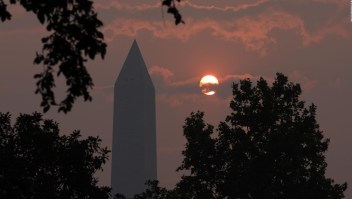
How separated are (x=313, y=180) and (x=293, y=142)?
2.76 meters

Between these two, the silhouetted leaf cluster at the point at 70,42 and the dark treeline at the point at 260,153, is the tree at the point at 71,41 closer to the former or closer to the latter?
the silhouetted leaf cluster at the point at 70,42

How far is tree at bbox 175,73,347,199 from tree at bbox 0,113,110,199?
12.8 metres

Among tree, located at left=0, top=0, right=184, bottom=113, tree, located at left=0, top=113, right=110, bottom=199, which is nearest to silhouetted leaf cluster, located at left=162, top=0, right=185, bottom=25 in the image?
tree, located at left=0, top=0, right=184, bottom=113

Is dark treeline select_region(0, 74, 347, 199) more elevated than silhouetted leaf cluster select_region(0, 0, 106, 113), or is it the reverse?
dark treeline select_region(0, 74, 347, 199)

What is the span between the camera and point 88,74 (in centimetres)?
1280

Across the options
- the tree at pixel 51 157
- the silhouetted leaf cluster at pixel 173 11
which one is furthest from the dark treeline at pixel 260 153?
the silhouetted leaf cluster at pixel 173 11

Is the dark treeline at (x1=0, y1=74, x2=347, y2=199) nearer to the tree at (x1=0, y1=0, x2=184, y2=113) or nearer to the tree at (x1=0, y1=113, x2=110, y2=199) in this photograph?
the tree at (x1=0, y1=113, x2=110, y2=199)

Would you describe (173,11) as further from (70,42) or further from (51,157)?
(51,157)

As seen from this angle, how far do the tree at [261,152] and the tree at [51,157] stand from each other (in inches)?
502

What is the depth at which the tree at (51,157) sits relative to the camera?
38.3 meters

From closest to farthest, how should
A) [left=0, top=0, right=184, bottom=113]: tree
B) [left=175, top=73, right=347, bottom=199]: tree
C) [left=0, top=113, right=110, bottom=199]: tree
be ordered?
[left=0, top=0, right=184, bottom=113]: tree < [left=0, top=113, right=110, bottom=199]: tree < [left=175, top=73, right=347, bottom=199]: tree

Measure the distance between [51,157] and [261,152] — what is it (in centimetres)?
1698

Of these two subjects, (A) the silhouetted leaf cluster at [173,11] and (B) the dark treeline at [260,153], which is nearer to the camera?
(A) the silhouetted leaf cluster at [173,11]

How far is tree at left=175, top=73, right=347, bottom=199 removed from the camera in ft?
166
